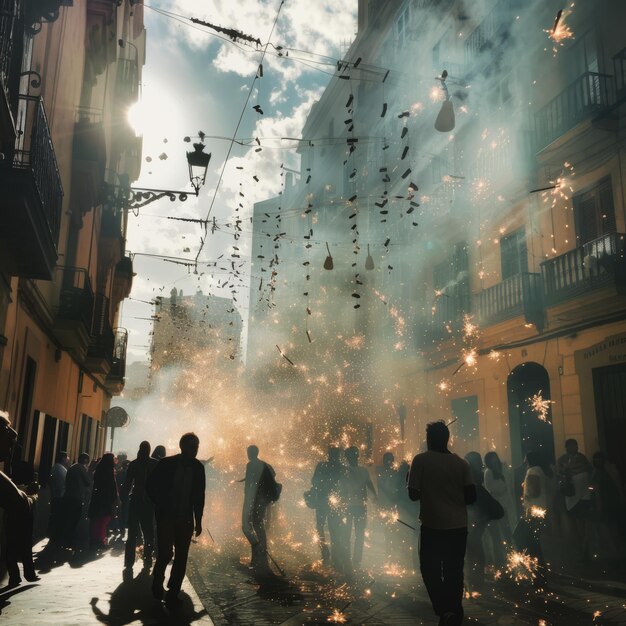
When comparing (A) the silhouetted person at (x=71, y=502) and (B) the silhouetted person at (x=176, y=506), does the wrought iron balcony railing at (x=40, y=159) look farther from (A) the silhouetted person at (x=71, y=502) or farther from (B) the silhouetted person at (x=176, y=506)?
(A) the silhouetted person at (x=71, y=502)

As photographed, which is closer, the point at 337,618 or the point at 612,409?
the point at 337,618

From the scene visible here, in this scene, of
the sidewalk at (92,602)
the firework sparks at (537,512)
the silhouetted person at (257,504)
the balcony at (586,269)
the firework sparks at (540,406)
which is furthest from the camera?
the firework sparks at (540,406)

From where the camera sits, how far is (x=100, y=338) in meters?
17.5

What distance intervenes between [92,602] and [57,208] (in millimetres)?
5274

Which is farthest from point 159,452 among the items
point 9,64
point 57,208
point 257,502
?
point 9,64

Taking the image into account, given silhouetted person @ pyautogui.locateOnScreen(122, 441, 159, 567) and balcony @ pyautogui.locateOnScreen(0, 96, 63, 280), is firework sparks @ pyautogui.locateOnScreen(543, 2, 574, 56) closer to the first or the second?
balcony @ pyautogui.locateOnScreen(0, 96, 63, 280)

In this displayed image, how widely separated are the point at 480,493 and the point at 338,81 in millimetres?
30529

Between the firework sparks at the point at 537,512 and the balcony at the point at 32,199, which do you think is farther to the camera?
the firework sparks at the point at 537,512

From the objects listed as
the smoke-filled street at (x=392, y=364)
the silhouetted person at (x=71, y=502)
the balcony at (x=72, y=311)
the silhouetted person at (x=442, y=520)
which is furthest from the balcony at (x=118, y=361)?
the silhouetted person at (x=442, y=520)

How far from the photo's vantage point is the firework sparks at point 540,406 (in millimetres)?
14477

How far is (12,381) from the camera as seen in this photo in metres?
9.41

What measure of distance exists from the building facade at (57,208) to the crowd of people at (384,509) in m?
1.72

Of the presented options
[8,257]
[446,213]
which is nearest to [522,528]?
[8,257]

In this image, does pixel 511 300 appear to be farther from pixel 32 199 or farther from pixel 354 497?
pixel 32 199
